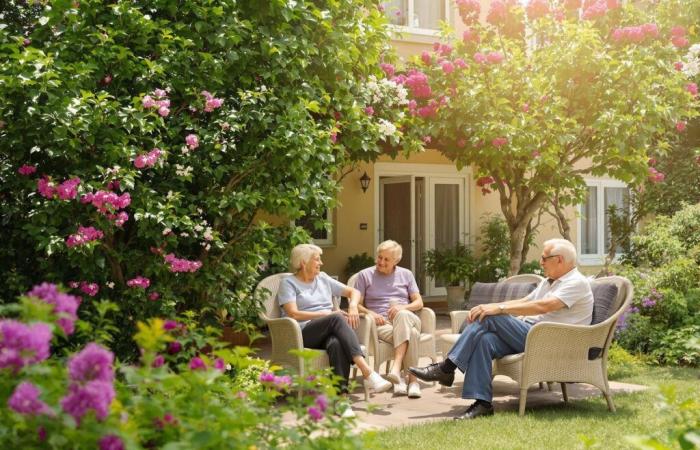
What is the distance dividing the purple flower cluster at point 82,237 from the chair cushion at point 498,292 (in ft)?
9.49

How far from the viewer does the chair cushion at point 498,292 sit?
6.48 meters

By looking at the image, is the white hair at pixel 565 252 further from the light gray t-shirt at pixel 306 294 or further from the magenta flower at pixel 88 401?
the magenta flower at pixel 88 401

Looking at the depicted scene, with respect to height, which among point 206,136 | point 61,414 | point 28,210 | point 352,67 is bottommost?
point 61,414

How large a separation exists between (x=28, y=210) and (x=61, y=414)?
4.34 metres

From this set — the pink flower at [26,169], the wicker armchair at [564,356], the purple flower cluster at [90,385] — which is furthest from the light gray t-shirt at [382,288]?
the purple flower cluster at [90,385]

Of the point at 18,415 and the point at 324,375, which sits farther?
the point at 324,375

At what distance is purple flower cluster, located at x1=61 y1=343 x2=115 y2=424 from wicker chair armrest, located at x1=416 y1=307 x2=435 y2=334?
5163mm

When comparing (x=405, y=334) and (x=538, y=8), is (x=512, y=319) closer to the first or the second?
(x=405, y=334)

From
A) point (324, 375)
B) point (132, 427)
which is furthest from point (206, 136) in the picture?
point (132, 427)

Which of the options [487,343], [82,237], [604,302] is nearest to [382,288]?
[487,343]

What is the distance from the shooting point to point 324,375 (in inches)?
109

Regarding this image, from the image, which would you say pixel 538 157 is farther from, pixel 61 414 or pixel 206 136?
pixel 61 414

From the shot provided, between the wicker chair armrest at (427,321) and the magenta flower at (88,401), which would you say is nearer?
the magenta flower at (88,401)

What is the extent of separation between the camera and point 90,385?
69.6 inches
